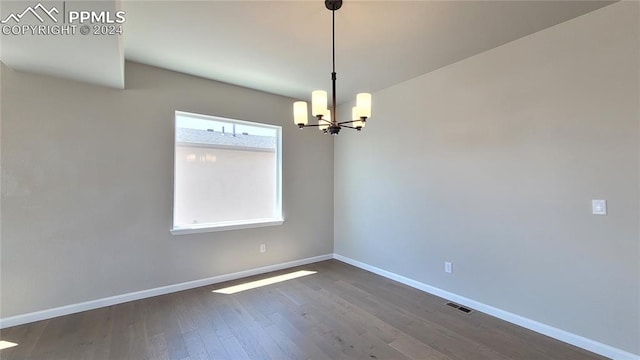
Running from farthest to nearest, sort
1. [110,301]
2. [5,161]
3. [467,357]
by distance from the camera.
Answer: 1. [110,301]
2. [5,161]
3. [467,357]

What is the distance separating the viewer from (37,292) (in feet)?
8.75

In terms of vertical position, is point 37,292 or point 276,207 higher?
point 276,207

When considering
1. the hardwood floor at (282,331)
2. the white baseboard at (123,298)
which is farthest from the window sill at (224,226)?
the hardwood floor at (282,331)

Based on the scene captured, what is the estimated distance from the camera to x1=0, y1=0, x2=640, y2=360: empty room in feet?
7.00

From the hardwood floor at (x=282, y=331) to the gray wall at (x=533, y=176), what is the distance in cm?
41

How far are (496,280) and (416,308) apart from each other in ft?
2.81

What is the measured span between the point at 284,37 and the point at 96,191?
2.57m

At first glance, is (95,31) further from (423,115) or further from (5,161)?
(423,115)

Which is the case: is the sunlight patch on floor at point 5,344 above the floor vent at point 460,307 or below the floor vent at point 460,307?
above

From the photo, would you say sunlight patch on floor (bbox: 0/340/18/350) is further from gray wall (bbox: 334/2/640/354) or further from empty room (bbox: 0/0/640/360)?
gray wall (bbox: 334/2/640/354)

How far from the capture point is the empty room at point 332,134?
2133 millimetres

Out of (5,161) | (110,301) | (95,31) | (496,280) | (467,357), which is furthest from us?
(110,301)

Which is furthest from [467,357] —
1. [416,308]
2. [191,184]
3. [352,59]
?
[191,184]

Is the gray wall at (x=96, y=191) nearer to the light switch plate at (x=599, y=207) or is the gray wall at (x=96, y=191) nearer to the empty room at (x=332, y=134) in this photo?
the empty room at (x=332, y=134)
